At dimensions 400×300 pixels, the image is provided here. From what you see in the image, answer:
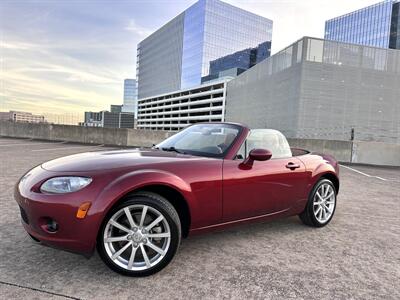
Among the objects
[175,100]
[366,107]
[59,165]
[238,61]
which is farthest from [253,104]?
[175,100]

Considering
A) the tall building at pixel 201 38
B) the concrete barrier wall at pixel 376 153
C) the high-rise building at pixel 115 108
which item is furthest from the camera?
the high-rise building at pixel 115 108

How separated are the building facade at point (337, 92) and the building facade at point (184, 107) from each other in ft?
137

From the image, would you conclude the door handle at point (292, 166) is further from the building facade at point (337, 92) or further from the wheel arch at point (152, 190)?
the building facade at point (337, 92)

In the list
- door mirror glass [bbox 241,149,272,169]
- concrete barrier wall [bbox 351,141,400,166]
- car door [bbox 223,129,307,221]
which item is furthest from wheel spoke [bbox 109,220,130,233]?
concrete barrier wall [bbox 351,141,400,166]

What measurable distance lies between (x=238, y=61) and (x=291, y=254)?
359 ft

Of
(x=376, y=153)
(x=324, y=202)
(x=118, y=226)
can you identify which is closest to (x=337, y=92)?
(x=376, y=153)

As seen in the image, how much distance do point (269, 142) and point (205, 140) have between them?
0.84 meters

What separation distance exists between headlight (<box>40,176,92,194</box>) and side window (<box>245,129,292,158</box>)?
1.79 metres

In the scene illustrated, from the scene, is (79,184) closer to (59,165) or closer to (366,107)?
(59,165)

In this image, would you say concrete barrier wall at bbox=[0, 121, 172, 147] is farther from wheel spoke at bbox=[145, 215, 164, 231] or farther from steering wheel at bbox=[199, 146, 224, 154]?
wheel spoke at bbox=[145, 215, 164, 231]

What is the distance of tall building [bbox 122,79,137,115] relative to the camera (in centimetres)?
18625

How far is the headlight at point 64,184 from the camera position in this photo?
8.70 ft

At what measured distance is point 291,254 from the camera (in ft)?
11.3

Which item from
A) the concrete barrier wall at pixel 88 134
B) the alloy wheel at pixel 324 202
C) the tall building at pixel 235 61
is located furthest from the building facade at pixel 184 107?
the alloy wheel at pixel 324 202
